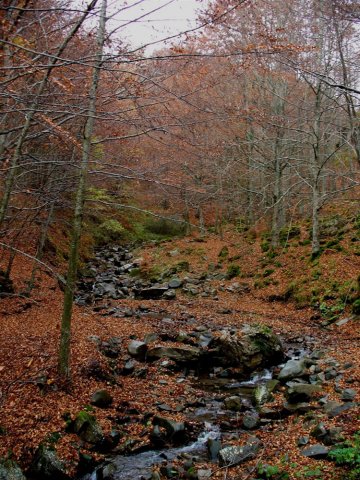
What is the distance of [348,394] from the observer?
6039mm

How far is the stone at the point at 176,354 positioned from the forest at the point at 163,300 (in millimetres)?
43

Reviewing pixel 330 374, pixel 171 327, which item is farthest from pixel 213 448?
pixel 171 327

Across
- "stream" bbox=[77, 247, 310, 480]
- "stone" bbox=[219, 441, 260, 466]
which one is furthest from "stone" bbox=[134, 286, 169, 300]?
"stone" bbox=[219, 441, 260, 466]

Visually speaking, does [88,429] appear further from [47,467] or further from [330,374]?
[330,374]

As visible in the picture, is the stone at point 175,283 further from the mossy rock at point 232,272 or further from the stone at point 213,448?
the stone at point 213,448

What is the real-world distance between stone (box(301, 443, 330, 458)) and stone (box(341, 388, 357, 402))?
58.3 inches

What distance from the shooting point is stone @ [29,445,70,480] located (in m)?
4.71

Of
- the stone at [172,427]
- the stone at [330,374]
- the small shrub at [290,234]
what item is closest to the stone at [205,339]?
the stone at [330,374]

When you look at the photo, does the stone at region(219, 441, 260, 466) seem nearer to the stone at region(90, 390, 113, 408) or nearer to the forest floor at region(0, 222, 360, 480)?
the forest floor at region(0, 222, 360, 480)

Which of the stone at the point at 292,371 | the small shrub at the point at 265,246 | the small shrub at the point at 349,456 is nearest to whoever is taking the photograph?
the small shrub at the point at 349,456

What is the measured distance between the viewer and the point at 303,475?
4199 millimetres

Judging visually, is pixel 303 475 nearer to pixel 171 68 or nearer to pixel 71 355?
pixel 71 355

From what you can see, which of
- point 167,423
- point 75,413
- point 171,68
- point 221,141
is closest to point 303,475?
point 167,423

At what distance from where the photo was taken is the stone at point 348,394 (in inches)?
233
